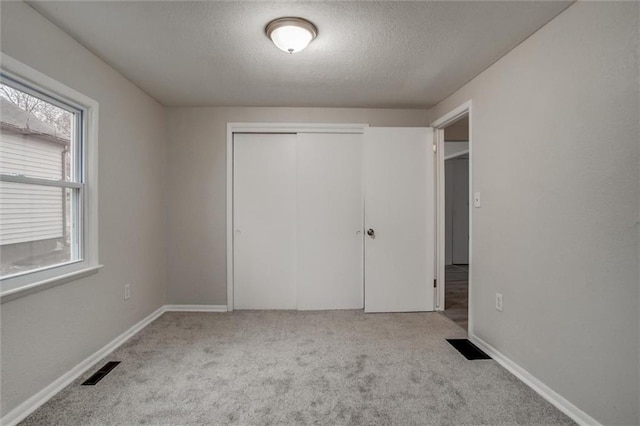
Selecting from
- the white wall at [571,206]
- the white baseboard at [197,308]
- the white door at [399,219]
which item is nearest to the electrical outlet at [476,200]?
the white wall at [571,206]

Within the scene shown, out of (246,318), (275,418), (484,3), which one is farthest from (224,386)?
(484,3)

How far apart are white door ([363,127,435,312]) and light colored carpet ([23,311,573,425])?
483 millimetres

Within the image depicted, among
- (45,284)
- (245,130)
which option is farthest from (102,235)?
(245,130)

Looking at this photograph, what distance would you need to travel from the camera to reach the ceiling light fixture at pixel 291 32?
5.79ft

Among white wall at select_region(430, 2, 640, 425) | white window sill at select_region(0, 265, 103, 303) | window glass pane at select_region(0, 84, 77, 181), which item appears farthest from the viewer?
window glass pane at select_region(0, 84, 77, 181)

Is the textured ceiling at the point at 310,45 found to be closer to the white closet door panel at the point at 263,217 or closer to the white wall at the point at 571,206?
the white wall at the point at 571,206

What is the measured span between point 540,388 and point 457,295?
2175mm

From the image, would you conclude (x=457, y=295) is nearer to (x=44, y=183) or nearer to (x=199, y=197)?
(x=199, y=197)

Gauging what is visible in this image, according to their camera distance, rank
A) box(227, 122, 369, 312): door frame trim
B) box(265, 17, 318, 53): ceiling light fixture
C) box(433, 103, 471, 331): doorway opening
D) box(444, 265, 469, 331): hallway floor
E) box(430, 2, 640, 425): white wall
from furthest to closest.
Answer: box(433, 103, 471, 331): doorway opening
box(227, 122, 369, 312): door frame trim
box(444, 265, 469, 331): hallway floor
box(265, 17, 318, 53): ceiling light fixture
box(430, 2, 640, 425): white wall

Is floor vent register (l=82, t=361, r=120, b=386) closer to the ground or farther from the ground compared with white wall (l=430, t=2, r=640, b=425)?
closer to the ground

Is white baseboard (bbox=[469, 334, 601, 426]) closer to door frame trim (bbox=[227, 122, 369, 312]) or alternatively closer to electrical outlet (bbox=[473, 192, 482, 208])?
electrical outlet (bbox=[473, 192, 482, 208])

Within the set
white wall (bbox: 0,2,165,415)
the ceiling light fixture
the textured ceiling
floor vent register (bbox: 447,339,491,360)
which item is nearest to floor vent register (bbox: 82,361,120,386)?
white wall (bbox: 0,2,165,415)

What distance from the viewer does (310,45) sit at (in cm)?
206

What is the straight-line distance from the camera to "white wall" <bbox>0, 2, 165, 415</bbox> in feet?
A: 5.31
